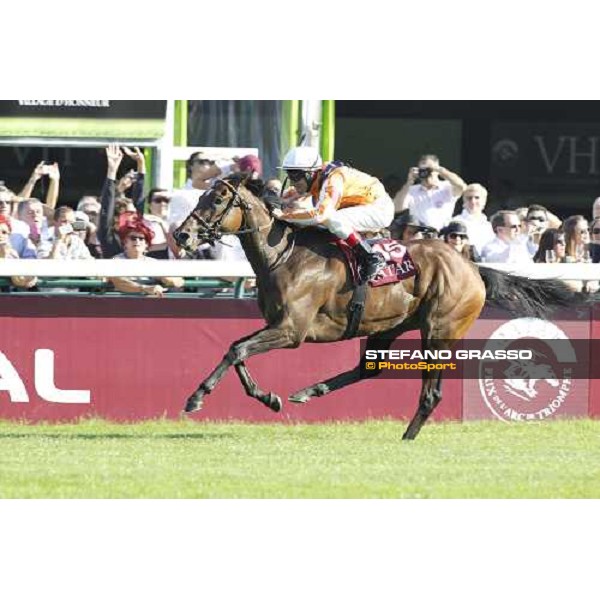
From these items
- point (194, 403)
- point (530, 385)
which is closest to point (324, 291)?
point (194, 403)

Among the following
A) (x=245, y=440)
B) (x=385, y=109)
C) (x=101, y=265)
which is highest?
(x=385, y=109)

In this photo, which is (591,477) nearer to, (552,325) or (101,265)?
(552,325)

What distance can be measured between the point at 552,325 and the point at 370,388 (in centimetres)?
175

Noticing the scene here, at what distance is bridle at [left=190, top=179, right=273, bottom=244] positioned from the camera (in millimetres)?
13586

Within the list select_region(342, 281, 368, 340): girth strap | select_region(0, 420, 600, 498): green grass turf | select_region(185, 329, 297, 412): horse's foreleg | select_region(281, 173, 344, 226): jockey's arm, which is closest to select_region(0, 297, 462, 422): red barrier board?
select_region(0, 420, 600, 498): green grass turf

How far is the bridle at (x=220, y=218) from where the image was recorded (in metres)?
13.6

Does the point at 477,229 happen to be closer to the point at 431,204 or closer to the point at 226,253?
the point at 431,204

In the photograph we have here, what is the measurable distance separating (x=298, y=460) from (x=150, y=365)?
3.35 metres

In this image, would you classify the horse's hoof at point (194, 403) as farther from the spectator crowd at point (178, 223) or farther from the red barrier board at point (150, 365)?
the spectator crowd at point (178, 223)

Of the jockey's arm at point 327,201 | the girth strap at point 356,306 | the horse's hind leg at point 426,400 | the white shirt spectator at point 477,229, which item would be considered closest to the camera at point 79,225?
the jockey's arm at point 327,201

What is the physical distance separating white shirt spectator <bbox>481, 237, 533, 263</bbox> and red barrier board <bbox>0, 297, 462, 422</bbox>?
4.63 ft

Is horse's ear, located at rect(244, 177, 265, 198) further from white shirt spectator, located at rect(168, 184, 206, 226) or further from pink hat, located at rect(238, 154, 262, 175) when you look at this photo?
white shirt spectator, located at rect(168, 184, 206, 226)

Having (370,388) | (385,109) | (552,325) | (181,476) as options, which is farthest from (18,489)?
(385,109)

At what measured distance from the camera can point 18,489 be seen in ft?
35.7
